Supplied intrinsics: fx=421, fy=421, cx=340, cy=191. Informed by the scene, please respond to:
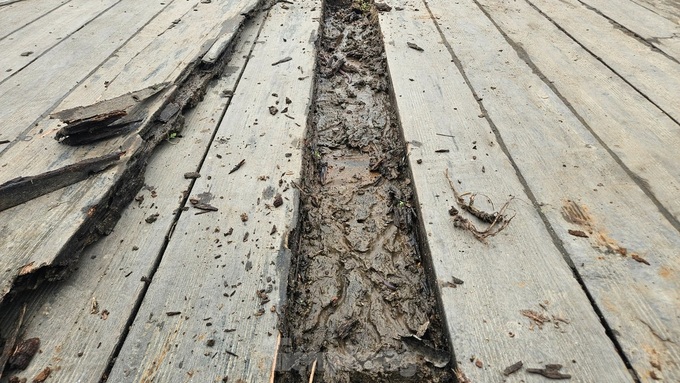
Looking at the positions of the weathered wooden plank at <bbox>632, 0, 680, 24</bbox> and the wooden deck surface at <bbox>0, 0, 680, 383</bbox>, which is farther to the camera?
the weathered wooden plank at <bbox>632, 0, 680, 24</bbox>

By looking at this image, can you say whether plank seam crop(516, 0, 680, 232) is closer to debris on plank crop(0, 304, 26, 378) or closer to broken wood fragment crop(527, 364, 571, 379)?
broken wood fragment crop(527, 364, 571, 379)

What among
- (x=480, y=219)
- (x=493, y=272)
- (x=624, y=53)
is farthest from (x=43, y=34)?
(x=624, y=53)

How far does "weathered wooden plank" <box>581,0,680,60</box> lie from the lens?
2.13 meters

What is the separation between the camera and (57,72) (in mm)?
1947

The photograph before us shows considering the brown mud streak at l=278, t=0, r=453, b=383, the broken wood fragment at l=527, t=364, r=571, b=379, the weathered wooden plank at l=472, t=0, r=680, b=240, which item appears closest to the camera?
the broken wood fragment at l=527, t=364, r=571, b=379

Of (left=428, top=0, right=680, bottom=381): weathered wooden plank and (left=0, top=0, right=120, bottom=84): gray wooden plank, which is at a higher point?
(left=0, top=0, right=120, bottom=84): gray wooden plank

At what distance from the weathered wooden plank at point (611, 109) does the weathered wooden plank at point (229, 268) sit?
1.12 metres

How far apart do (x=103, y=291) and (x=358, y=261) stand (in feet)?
2.32

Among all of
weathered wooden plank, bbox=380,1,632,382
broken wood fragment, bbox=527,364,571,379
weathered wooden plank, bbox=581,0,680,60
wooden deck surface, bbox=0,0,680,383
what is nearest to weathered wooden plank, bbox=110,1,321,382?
wooden deck surface, bbox=0,0,680,383

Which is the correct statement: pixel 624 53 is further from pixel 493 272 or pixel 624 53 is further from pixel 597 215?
pixel 493 272

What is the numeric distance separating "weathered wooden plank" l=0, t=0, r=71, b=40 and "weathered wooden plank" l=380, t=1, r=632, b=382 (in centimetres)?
231

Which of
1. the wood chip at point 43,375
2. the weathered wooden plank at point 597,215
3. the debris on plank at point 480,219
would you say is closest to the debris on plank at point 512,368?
the weathered wooden plank at point 597,215

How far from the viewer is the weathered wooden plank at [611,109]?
1361 millimetres

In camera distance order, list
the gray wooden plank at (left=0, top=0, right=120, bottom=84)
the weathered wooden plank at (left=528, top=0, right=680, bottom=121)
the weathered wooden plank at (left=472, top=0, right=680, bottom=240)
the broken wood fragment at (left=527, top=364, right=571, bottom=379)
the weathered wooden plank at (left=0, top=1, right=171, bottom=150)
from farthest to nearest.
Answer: the gray wooden plank at (left=0, top=0, right=120, bottom=84) < the weathered wooden plank at (left=528, top=0, right=680, bottom=121) < the weathered wooden plank at (left=0, top=1, right=171, bottom=150) < the weathered wooden plank at (left=472, top=0, right=680, bottom=240) < the broken wood fragment at (left=527, top=364, right=571, bottom=379)
